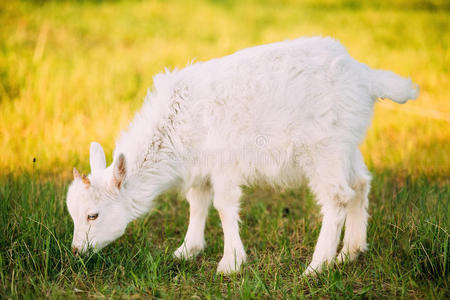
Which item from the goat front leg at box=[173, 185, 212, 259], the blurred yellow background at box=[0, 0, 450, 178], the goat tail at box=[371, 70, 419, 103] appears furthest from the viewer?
the blurred yellow background at box=[0, 0, 450, 178]

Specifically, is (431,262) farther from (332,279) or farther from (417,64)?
(417,64)

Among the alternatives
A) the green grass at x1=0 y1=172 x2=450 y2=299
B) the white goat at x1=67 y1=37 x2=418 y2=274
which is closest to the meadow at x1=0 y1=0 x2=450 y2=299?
the green grass at x1=0 y1=172 x2=450 y2=299

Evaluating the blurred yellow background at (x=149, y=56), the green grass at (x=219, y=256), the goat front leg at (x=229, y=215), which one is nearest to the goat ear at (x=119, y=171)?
the green grass at (x=219, y=256)

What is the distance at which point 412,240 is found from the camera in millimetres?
3748

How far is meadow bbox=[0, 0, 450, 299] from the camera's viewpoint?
137 inches

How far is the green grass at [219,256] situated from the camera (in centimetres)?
334

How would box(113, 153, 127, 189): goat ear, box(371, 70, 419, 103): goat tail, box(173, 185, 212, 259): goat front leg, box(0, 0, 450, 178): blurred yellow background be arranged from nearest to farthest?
box(113, 153, 127, 189): goat ear → box(371, 70, 419, 103): goat tail → box(173, 185, 212, 259): goat front leg → box(0, 0, 450, 178): blurred yellow background

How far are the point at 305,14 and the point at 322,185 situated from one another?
1103cm

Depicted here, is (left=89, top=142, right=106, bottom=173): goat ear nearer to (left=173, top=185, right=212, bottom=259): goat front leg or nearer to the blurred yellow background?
(left=173, top=185, right=212, bottom=259): goat front leg

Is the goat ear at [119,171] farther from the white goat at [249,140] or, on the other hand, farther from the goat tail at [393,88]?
the goat tail at [393,88]

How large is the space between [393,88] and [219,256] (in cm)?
212

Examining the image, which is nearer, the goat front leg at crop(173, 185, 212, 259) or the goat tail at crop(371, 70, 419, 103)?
the goat tail at crop(371, 70, 419, 103)

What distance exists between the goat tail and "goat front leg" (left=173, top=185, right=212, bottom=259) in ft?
5.91

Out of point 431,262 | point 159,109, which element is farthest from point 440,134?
point 159,109
